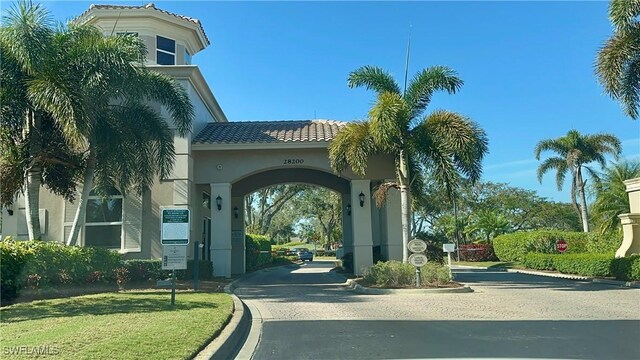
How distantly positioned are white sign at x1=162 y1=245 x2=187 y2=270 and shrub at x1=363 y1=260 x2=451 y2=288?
7.32 meters

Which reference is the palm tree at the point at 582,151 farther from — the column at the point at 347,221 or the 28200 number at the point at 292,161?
the 28200 number at the point at 292,161

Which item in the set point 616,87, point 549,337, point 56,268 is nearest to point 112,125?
point 56,268

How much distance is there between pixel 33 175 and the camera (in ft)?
56.2

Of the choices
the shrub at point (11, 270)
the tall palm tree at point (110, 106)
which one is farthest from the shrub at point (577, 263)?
the shrub at point (11, 270)

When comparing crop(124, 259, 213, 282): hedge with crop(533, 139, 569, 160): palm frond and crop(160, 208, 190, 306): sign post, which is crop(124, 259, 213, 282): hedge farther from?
crop(533, 139, 569, 160): palm frond

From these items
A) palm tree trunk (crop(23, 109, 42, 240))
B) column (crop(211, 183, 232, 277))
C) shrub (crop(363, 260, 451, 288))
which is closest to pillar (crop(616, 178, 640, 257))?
shrub (crop(363, 260, 451, 288))

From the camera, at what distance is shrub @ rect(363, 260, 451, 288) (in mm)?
17453

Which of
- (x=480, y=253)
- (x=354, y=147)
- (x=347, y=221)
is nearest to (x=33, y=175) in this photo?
(x=354, y=147)

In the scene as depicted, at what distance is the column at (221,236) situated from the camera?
71.8ft

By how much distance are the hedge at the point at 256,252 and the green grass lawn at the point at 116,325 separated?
17.0 meters

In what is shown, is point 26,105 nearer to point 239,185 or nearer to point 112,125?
point 112,125

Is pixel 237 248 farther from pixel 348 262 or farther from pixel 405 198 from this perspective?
pixel 405 198

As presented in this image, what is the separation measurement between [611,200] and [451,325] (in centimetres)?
1974

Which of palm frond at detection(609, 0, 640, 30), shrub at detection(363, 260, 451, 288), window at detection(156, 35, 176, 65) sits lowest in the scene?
shrub at detection(363, 260, 451, 288)
